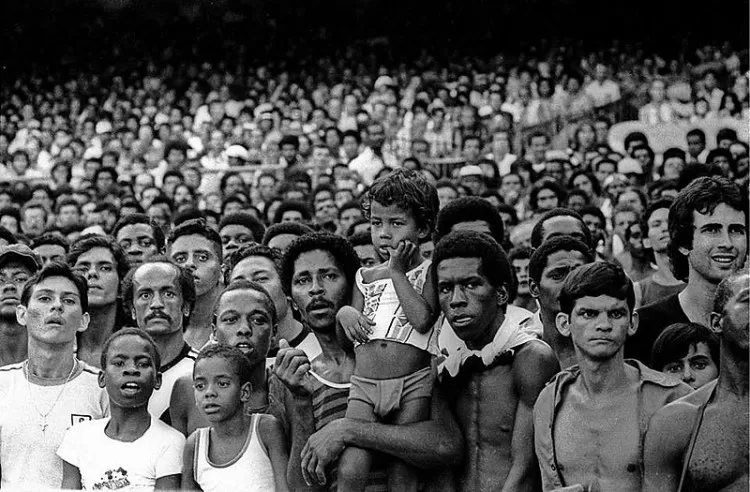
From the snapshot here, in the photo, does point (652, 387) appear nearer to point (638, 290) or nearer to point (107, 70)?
point (638, 290)

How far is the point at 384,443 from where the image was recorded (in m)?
4.21

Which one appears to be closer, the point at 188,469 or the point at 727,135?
the point at 188,469

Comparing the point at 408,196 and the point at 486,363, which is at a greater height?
the point at 408,196

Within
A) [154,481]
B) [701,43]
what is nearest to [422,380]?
[154,481]

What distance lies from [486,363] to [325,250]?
95cm

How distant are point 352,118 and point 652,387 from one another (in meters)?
11.6

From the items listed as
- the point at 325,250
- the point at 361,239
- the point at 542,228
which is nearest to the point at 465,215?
the point at 542,228

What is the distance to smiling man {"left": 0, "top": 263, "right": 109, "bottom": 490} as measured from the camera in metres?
4.80

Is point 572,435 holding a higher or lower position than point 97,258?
lower

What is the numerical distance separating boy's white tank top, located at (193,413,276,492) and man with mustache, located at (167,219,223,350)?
4.92 feet

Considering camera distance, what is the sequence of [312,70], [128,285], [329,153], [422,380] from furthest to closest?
[312,70], [329,153], [128,285], [422,380]

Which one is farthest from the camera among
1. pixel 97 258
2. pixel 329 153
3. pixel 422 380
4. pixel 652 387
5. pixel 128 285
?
pixel 329 153

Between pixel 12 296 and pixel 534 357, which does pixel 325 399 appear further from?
pixel 12 296

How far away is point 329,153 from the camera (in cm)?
1225
